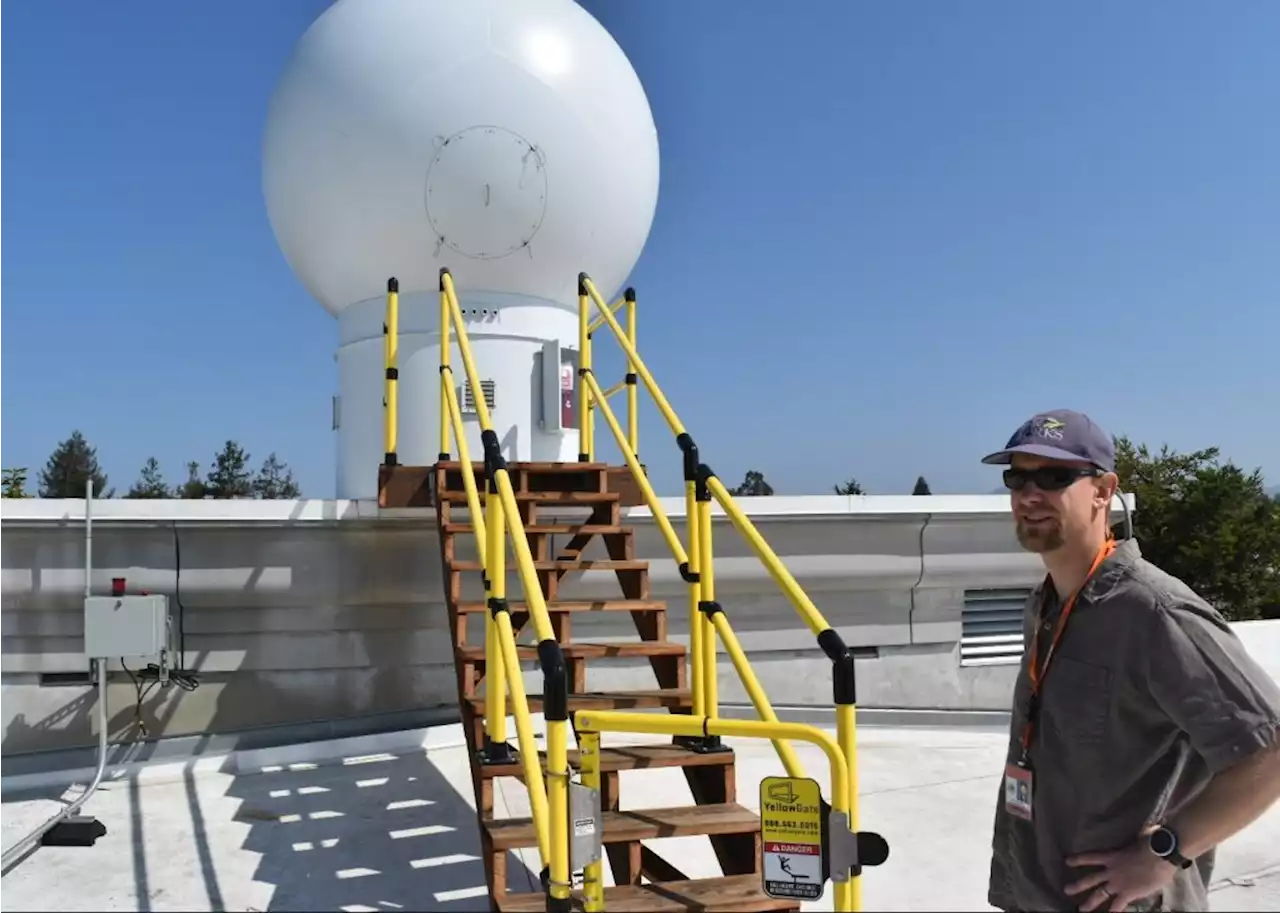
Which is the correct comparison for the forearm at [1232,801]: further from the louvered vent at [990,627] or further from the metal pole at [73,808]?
the louvered vent at [990,627]

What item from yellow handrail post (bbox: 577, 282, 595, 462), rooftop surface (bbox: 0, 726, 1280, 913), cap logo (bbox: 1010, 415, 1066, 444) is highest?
yellow handrail post (bbox: 577, 282, 595, 462)

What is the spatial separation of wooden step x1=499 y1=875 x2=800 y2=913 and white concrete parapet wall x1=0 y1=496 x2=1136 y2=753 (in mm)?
3203

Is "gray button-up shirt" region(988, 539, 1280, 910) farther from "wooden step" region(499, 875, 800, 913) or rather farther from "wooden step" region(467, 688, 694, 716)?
"wooden step" region(467, 688, 694, 716)

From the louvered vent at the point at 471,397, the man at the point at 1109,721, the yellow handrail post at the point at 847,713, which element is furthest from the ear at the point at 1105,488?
the louvered vent at the point at 471,397

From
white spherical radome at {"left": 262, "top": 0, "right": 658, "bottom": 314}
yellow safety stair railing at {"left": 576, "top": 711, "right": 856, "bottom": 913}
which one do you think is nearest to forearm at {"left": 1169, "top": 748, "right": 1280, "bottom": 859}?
yellow safety stair railing at {"left": 576, "top": 711, "right": 856, "bottom": 913}

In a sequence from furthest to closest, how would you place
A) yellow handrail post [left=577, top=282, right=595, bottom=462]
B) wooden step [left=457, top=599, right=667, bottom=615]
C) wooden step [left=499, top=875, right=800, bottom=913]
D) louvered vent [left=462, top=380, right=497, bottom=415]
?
louvered vent [left=462, top=380, right=497, bottom=415] → yellow handrail post [left=577, top=282, right=595, bottom=462] → wooden step [left=457, top=599, right=667, bottom=615] → wooden step [left=499, top=875, right=800, bottom=913]

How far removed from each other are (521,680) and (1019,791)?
5.23 ft

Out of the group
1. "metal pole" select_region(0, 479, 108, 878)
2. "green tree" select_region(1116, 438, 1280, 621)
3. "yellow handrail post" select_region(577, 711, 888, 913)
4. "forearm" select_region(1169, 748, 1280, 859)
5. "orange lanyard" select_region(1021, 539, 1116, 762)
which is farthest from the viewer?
"green tree" select_region(1116, 438, 1280, 621)

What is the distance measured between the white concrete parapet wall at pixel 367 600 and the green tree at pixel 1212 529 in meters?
14.3

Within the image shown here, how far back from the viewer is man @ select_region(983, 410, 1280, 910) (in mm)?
1664

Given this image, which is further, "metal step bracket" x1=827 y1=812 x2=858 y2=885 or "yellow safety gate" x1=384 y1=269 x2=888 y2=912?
"yellow safety gate" x1=384 y1=269 x2=888 y2=912

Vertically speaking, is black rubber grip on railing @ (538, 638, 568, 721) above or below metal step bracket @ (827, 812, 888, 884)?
above

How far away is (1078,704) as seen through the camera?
1.86m

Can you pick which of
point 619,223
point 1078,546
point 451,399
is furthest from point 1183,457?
point 1078,546
